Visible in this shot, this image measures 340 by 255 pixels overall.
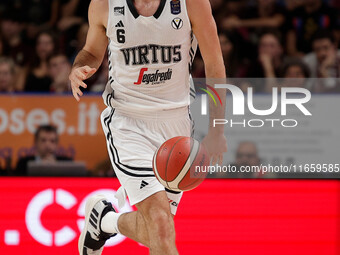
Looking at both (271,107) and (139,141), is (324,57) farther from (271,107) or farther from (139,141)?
(139,141)

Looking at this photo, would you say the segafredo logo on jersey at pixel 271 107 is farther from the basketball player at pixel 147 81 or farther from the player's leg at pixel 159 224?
the player's leg at pixel 159 224

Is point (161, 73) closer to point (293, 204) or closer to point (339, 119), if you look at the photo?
point (293, 204)

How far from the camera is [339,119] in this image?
6.31m

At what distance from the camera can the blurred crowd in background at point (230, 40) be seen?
8.11 metres

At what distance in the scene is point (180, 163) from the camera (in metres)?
3.96

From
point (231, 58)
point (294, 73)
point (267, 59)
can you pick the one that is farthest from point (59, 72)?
point (294, 73)

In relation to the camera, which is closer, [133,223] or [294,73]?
[133,223]

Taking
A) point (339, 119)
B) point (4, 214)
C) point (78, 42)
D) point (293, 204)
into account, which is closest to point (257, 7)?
point (78, 42)

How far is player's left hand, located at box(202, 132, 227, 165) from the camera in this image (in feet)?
14.0

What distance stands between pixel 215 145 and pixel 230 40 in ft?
14.9

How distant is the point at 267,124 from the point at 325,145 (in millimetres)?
641

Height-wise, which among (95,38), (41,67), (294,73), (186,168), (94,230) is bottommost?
(94,230)

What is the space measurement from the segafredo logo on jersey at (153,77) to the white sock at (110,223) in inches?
39.5

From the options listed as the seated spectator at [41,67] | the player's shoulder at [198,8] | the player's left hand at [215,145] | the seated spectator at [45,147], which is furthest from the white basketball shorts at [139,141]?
the seated spectator at [41,67]
